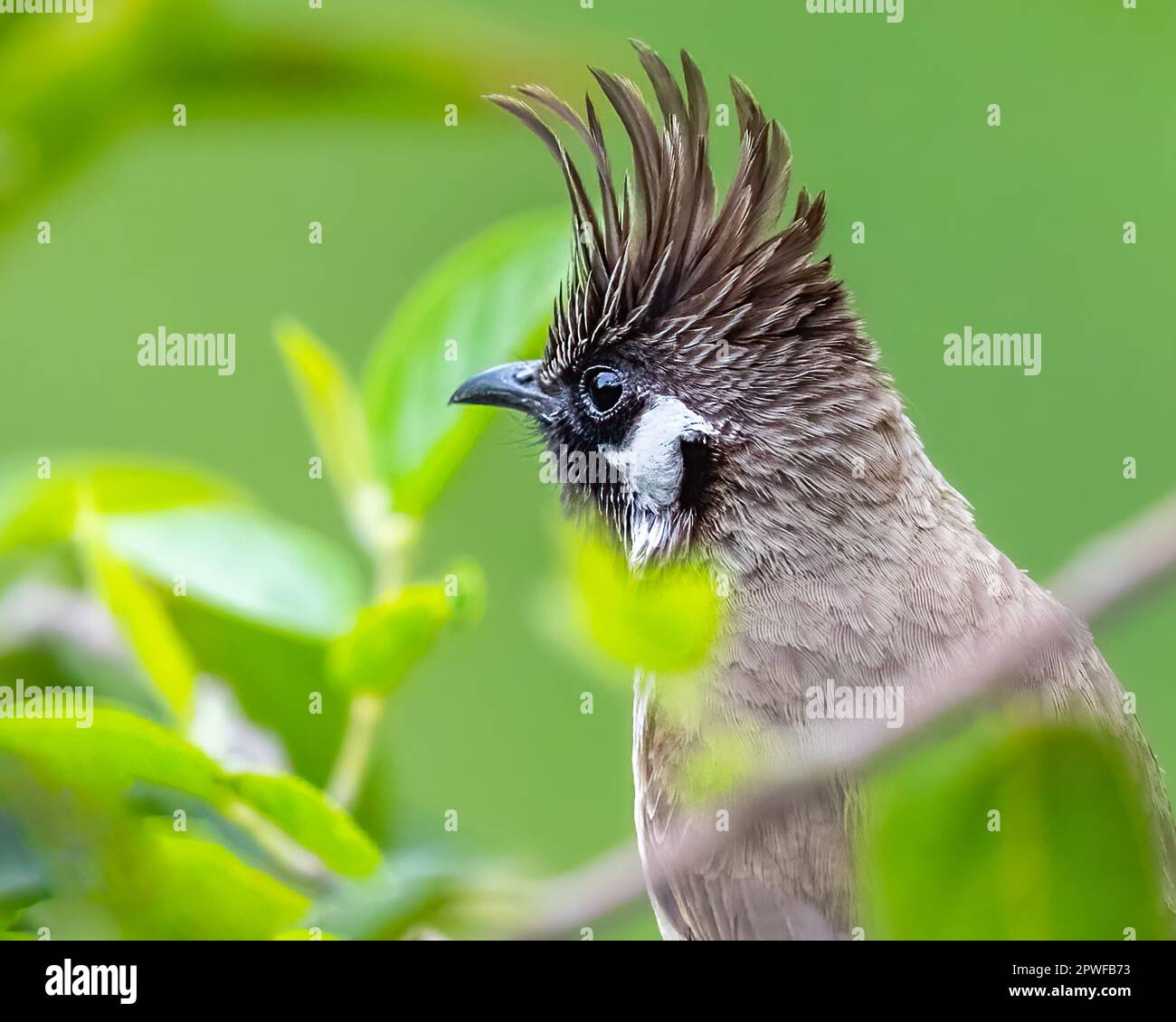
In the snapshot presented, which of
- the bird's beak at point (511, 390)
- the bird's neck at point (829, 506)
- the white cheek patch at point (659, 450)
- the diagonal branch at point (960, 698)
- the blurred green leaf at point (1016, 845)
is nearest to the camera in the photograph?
the blurred green leaf at point (1016, 845)

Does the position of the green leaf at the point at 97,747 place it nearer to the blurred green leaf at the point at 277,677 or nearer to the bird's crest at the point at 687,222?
the blurred green leaf at the point at 277,677

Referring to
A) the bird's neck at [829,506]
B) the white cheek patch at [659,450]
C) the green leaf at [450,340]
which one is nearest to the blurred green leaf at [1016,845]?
the green leaf at [450,340]

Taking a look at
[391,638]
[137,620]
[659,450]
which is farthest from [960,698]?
[659,450]

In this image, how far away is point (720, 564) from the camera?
2.23 m

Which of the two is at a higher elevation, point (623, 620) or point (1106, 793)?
point (623, 620)

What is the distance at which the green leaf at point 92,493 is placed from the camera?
155 cm

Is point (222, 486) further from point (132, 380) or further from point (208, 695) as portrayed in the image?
point (132, 380)

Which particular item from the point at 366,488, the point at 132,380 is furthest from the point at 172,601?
the point at 132,380

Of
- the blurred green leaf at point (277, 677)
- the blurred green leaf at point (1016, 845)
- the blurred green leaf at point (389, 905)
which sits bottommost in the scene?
the blurred green leaf at point (389, 905)

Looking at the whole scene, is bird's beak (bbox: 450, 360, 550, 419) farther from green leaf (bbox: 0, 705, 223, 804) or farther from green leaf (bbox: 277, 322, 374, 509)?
green leaf (bbox: 0, 705, 223, 804)

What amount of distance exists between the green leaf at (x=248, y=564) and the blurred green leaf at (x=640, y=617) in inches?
18.7

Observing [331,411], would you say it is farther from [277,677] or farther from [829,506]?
[829,506]

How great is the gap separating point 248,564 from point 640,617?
0.68m

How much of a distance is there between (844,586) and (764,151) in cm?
73
